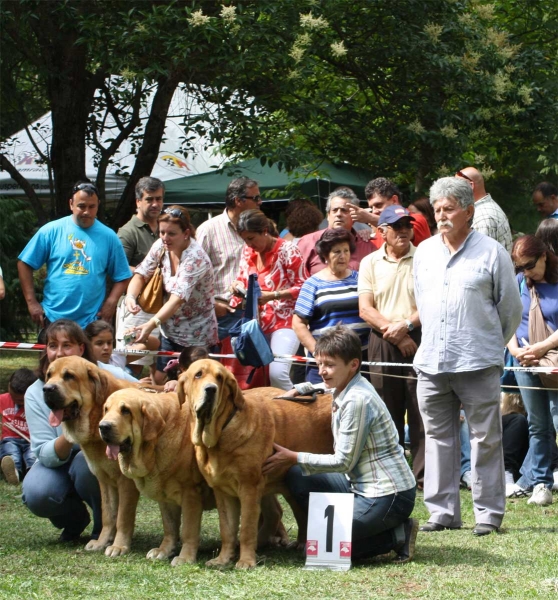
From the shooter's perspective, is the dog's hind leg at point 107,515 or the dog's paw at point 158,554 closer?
the dog's paw at point 158,554

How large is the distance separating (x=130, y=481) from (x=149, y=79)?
5.54 m

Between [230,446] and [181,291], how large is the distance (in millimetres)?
2479

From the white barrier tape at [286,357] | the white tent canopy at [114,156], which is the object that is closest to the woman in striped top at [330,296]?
the white barrier tape at [286,357]

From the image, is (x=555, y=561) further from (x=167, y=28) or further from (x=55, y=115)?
(x=55, y=115)

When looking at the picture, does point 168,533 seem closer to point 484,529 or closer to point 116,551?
point 116,551

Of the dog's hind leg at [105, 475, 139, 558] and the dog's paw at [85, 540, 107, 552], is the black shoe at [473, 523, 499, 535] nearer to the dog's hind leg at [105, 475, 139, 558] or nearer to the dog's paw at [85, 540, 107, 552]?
the dog's hind leg at [105, 475, 139, 558]

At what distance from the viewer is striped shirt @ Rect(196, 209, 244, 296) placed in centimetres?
811

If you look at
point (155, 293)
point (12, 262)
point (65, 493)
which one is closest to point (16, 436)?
point (155, 293)

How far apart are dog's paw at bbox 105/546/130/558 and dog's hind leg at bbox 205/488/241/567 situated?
0.54 meters

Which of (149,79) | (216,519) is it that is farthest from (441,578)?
(149,79)

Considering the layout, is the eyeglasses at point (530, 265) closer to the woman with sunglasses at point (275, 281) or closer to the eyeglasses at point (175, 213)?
the woman with sunglasses at point (275, 281)

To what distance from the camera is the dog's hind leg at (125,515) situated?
17.6ft

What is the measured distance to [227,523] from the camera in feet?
17.0

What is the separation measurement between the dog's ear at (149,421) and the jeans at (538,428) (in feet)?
10.2
